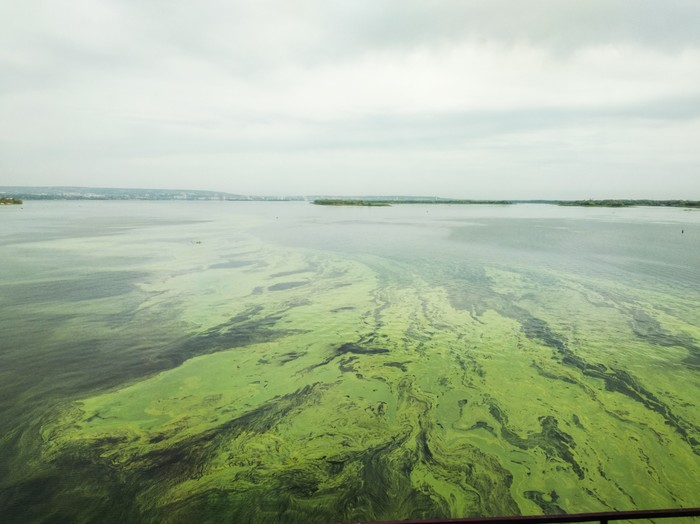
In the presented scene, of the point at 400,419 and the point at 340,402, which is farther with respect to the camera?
the point at 340,402

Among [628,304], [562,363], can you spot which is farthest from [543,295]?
[562,363]

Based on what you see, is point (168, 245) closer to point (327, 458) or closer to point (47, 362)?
point (47, 362)

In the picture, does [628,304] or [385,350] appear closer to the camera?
[385,350]

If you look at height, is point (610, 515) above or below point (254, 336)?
above
